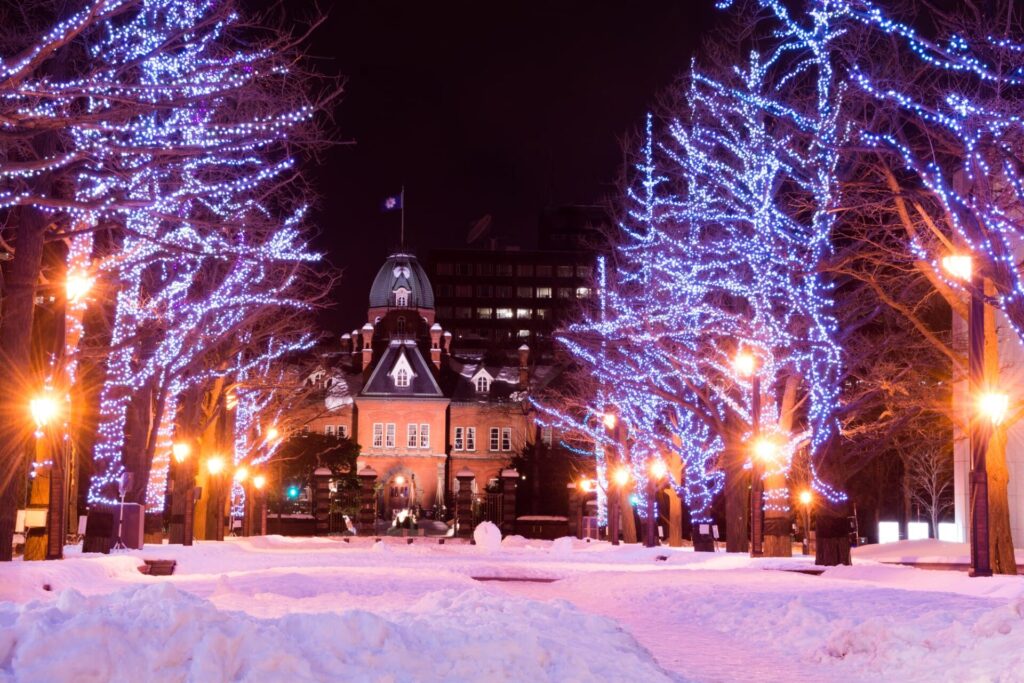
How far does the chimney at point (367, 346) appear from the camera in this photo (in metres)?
106

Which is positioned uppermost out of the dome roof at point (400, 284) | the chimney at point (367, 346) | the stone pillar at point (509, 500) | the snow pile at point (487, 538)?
A: the dome roof at point (400, 284)

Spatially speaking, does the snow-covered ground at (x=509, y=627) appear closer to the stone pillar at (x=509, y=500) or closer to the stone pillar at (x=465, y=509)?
the stone pillar at (x=509, y=500)

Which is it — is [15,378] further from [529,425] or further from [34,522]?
[529,425]

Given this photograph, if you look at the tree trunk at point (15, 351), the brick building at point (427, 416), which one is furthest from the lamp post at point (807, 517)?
the brick building at point (427, 416)

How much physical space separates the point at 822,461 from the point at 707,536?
11.2m

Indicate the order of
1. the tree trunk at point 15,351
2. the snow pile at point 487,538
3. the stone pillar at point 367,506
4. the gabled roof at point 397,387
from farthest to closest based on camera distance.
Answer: the gabled roof at point 397,387 → the stone pillar at point 367,506 → the snow pile at point 487,538 → the tree trunk at point 15,351

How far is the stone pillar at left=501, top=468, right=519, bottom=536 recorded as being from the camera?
5750 centimetres

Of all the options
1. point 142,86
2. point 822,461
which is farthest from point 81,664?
point 822,461

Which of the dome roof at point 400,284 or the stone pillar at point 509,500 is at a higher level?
the dome roof at point 400,284

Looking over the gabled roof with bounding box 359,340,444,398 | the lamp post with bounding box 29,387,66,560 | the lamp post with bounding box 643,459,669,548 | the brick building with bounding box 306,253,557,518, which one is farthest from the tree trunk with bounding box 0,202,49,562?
the gabled roof with bounding box 359,340,444,398

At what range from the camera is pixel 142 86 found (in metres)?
13.1

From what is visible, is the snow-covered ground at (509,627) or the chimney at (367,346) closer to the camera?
the snow-covered ground at (509,627)

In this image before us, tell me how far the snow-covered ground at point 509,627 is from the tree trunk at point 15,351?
51.6 inches

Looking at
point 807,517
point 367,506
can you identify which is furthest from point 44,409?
point 367,506
